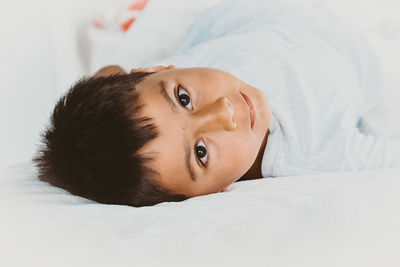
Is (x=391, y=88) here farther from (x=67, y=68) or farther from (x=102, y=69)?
(x=67, y=68)

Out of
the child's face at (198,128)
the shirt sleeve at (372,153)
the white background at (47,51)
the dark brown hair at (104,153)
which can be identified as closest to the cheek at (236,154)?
the child's face at (198,128)

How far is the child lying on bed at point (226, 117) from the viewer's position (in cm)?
71

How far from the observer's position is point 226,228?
50 cm

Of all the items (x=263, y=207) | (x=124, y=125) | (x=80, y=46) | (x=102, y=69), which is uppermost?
(x=80, y=46)

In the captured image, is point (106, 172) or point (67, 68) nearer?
point (106, 172)

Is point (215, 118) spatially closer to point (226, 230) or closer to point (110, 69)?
point (226, 230)

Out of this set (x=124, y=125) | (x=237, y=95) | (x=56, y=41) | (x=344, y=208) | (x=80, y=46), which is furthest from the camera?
(x=80, y=46)

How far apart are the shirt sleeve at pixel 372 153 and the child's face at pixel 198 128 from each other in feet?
0.76

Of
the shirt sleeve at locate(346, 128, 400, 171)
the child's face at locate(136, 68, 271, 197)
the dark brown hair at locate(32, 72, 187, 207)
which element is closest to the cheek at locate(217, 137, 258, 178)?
the child's face at locate(136, 68, 271, 197)

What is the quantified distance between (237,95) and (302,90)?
25 centimetres

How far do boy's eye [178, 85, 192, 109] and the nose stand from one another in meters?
0.03

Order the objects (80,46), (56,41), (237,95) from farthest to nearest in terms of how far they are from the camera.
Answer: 1. (80,46)
2. (56,41)
3. (237,95)

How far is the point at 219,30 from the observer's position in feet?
4.01

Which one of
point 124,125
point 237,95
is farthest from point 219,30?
point 124,125
